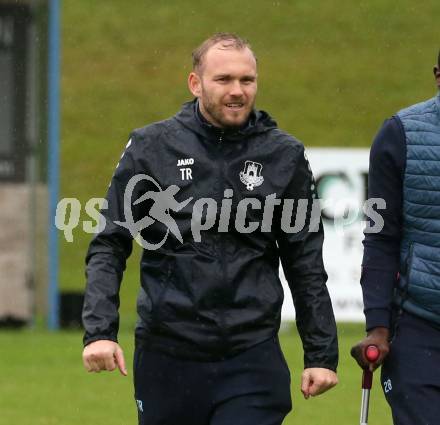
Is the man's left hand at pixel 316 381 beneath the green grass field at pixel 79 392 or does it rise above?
above

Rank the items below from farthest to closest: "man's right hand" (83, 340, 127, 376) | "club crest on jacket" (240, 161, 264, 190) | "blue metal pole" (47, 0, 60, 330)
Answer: "blue metal pole" (47, 0, 60, 330) < "club crest on jacket" (240, 161, 264, 190) < "man's right hand" (83, 340, 127, 376)

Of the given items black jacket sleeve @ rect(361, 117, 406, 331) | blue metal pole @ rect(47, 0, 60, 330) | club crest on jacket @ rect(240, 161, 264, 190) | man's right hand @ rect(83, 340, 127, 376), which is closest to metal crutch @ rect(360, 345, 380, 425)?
black jacket sleeve @ rect(361, 117, 406, 331)

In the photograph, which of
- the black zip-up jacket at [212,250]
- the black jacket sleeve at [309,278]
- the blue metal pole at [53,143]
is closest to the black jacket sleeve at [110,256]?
the black zip-up jacket at [212,250]

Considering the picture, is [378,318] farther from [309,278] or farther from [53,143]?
[53,143]

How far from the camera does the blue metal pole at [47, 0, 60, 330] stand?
591 inches

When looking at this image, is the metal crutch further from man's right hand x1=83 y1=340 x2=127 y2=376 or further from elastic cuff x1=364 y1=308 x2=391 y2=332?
man's right hand x1=83 y1=340 x2=127 y2=376

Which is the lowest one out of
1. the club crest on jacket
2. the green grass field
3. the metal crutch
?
the green grass field

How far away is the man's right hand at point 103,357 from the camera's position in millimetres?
5113

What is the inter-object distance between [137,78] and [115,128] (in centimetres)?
135

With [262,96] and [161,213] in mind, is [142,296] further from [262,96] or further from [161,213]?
[262,96]

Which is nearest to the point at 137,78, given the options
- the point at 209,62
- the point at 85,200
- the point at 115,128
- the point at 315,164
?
the point at 115,128

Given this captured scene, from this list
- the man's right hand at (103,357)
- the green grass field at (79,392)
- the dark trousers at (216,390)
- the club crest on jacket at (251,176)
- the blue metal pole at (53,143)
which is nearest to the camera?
the man's right hand at (103,357)

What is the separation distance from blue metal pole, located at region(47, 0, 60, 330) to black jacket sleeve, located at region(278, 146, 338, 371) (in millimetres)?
9739

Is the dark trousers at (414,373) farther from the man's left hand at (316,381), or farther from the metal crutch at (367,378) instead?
the man's left hand at (316,381)
